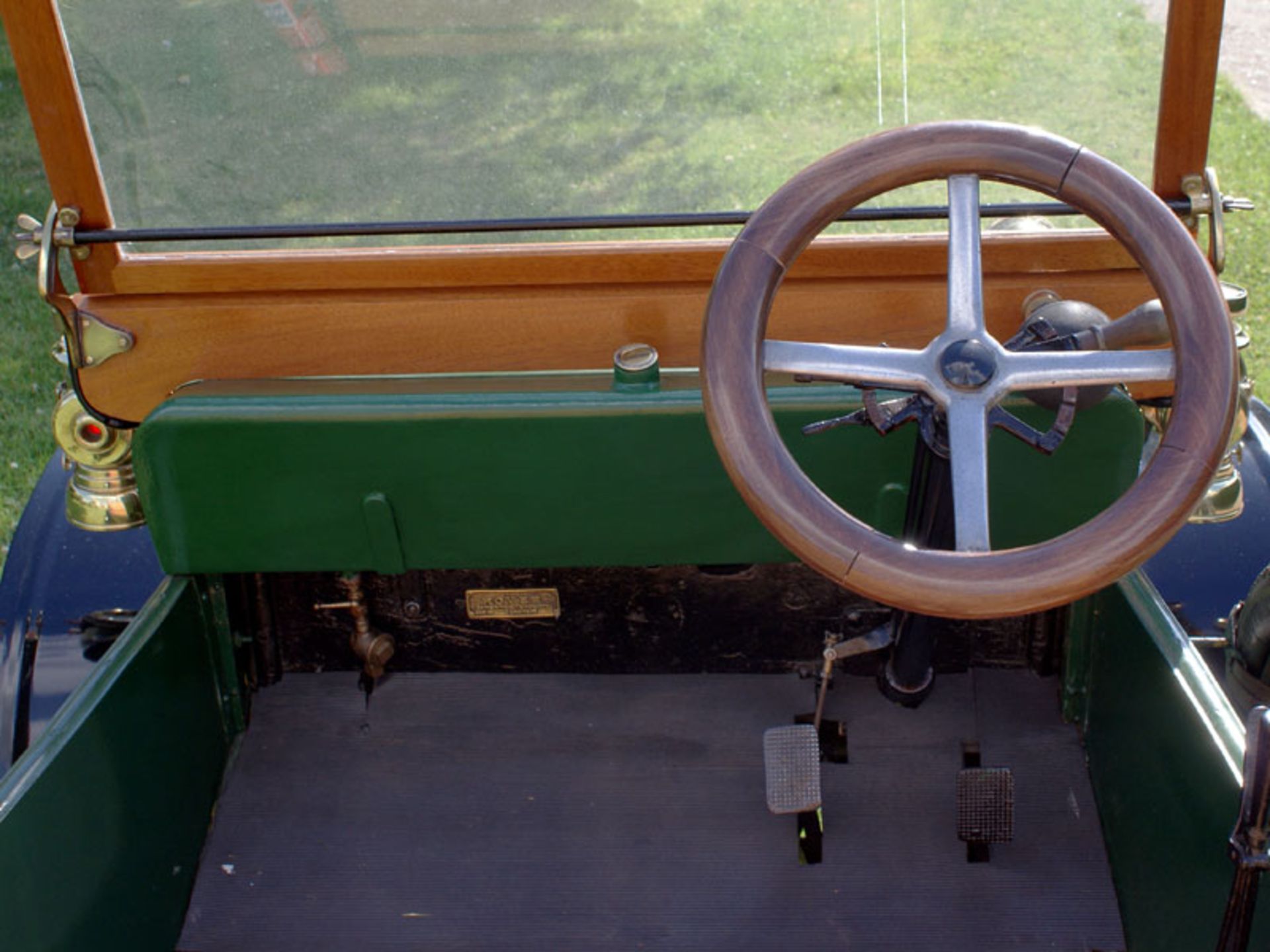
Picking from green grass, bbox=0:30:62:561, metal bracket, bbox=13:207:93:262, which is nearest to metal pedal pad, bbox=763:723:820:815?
metal bracket, bbox=13:207:93:262

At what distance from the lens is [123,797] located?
202 cm

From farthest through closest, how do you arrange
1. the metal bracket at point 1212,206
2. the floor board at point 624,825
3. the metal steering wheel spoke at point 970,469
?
1. the floor board at point 624,825
2. the metal bracket at point 1212,206
3. the metal steering wheel spoke at point 970,469

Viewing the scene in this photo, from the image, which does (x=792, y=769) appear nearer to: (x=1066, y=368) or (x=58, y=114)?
(x=1066, y=368)

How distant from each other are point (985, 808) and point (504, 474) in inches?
38.9

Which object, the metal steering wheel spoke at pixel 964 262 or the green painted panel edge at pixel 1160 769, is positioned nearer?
the metal steering wheel spoke at pixel 964 262

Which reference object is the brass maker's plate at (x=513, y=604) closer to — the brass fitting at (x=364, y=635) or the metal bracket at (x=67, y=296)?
the brass fitting at (x=364, y=635)

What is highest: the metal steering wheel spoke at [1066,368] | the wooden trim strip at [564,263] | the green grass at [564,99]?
the green grass at [564,99]

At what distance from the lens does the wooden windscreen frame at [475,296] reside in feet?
6.61

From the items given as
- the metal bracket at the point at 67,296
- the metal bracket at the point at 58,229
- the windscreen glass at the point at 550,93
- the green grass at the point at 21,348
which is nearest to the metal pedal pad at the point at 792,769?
the windscreen glass at the point at 550,93

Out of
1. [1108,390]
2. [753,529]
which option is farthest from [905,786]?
[1108,390]

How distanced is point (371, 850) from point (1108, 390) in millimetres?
1444

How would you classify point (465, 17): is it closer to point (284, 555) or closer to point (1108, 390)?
point (284, 555)

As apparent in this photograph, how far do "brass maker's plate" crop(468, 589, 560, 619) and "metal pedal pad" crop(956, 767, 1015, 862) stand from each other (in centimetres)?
78

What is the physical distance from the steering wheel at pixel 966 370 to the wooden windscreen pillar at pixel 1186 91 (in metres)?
0.45
